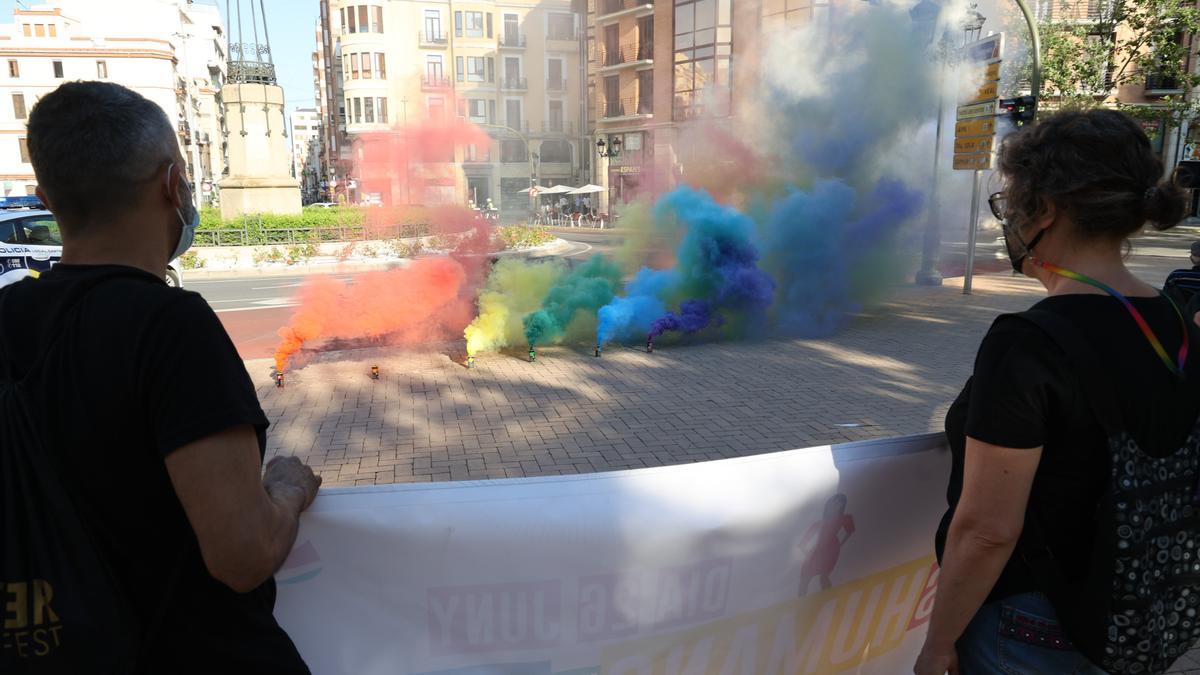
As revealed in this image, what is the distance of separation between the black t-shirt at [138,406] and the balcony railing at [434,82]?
10527 millimetres

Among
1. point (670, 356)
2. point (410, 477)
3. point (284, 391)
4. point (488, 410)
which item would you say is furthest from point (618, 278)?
point (410, 477)

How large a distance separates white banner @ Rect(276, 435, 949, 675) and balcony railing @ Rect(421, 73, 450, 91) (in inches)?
405

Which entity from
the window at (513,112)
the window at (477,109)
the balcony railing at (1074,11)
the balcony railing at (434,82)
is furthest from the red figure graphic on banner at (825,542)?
the balcony railing at (1074,11)

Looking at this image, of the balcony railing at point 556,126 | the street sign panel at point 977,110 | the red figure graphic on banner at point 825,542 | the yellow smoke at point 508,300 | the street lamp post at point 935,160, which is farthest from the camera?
the balcony railing at point 556,126

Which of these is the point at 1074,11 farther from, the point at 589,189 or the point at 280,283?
the point at 280,283

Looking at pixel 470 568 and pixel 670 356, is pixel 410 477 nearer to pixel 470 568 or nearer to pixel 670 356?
pixel 470 568

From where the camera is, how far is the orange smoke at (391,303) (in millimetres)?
9344

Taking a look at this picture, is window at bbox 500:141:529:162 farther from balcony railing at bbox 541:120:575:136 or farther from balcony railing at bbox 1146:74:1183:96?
balcony railing at bbox 1146:74:1183:96

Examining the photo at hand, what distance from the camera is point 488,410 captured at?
23.4ft

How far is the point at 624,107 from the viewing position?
27.6 metres

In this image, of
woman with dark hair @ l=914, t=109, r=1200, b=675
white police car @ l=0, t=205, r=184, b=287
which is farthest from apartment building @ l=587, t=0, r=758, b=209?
woman with dark hair @ l=914, t=109, r=1200, b=675

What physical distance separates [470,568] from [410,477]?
3.79 m

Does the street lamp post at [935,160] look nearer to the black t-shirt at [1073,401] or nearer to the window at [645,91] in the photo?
the window at [645,91]

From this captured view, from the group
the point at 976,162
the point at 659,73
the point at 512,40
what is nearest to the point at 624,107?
the point at 659,73
